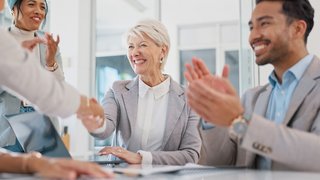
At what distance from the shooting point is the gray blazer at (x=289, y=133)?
1.08m

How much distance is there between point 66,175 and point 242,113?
20.9 inches

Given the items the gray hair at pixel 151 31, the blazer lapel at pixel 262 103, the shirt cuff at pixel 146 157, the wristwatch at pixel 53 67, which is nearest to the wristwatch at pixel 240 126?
the blazer lapel at pixel 262 103

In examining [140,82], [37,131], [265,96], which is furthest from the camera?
[140,82]

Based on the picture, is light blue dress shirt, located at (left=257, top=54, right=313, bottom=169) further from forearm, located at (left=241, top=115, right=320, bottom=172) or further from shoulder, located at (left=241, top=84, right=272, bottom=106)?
forearm, located at (left=241, top=115, right=320, bottom=172)

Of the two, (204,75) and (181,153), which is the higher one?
(204,75)

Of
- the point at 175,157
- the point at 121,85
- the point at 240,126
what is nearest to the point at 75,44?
the point at 121,85

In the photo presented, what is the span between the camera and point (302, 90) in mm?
1302

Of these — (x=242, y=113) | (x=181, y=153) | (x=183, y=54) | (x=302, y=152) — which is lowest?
(x=181, y=153)

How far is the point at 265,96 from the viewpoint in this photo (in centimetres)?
147

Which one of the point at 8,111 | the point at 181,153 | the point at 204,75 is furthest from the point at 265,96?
the point at 8,111

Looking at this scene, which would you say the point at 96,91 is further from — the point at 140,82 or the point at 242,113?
the point at 242,113

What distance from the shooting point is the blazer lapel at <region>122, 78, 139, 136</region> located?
74.6 inches

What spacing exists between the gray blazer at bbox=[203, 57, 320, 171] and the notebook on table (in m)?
0.57

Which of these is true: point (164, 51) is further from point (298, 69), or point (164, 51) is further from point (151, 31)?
point (298, 69)
